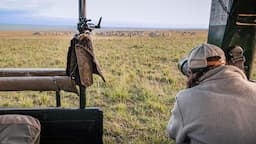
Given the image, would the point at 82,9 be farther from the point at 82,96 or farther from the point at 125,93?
the point at 125,93

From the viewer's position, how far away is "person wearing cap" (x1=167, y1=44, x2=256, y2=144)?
1.13 metres

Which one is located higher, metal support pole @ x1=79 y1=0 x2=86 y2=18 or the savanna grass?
metal support pole @ x1=79 y1=0 x2=86 y2=18

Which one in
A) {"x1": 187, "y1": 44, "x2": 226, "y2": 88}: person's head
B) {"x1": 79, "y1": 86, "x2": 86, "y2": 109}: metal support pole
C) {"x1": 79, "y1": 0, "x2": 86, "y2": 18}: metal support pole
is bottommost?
{"x1": 79, "y1": 86, "x2": 86, "y2": 109}: metal support pole

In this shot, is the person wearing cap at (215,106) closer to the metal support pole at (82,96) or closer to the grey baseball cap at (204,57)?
the grey baseball cap at (204,57)

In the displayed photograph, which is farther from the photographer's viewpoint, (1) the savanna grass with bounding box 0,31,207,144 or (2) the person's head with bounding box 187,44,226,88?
(1) the savanna grass with bounding box 0,31,207,144

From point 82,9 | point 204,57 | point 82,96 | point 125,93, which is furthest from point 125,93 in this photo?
point 204,57

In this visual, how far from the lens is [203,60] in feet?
3.96

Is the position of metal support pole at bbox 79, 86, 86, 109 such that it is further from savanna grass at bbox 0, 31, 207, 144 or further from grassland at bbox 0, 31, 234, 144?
grassland at bbox 0, 31, 234, 144

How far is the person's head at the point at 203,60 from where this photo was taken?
47.5 inches

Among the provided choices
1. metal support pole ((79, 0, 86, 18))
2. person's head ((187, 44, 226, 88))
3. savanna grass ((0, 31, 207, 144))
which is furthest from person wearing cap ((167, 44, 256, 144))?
savanna grass ((0, 31, 207, 144))

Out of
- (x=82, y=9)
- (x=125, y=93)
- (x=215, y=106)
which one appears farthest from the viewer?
(x=125, y=93)

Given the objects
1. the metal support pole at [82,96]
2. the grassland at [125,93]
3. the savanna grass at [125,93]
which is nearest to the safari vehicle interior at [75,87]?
the metal support pole at [82,96]

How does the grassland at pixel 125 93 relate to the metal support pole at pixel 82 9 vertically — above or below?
below

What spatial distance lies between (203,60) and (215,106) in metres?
0.18
